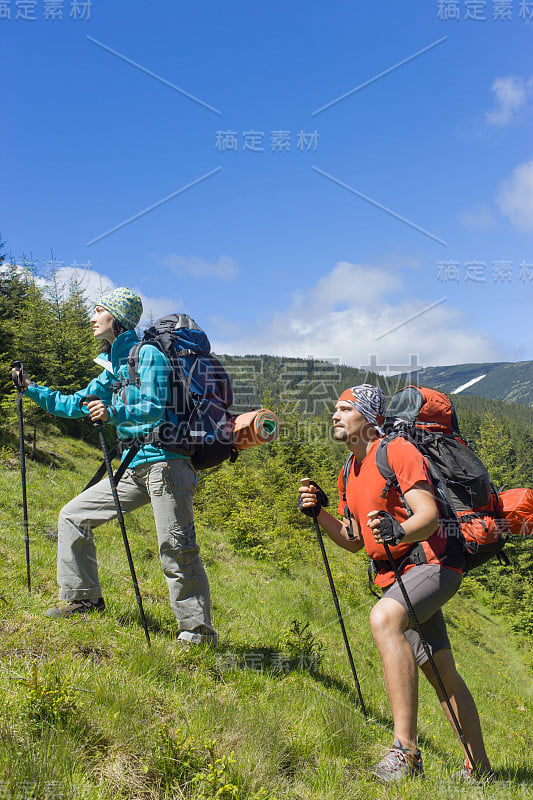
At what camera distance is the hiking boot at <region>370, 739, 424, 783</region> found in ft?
10.2

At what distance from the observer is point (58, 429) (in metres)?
25.0

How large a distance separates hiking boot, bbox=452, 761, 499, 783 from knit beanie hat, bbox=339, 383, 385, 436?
7.91 feet

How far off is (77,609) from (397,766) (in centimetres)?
277

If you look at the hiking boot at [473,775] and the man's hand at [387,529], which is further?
the hiking boot at [473,775]

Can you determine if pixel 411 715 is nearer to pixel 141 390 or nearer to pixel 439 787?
pixel 439 787

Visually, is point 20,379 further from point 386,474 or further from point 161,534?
point 386,474

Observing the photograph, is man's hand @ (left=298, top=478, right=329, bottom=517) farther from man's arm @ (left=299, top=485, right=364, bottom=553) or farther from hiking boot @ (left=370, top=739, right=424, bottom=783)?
hiking boot @ (left=370, top=739, right=424, bottom=783)

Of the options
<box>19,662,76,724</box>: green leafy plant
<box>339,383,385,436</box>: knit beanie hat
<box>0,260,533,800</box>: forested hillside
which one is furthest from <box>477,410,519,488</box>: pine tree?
<box>19,662,76,724</box>: green leafy plant

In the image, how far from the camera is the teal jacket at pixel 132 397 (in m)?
4.13

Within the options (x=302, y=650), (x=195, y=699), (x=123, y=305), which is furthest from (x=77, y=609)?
(x=123, y=305)

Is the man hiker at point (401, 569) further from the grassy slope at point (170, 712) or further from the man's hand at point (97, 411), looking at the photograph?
the man's hand at point (97, 411)

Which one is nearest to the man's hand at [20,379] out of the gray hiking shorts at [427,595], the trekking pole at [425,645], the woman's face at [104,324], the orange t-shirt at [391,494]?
the woman's face at [104,324]

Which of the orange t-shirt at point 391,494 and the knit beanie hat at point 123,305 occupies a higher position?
the knit beanie hat at point 123,305

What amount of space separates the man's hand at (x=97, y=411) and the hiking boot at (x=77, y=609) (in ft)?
5.35
